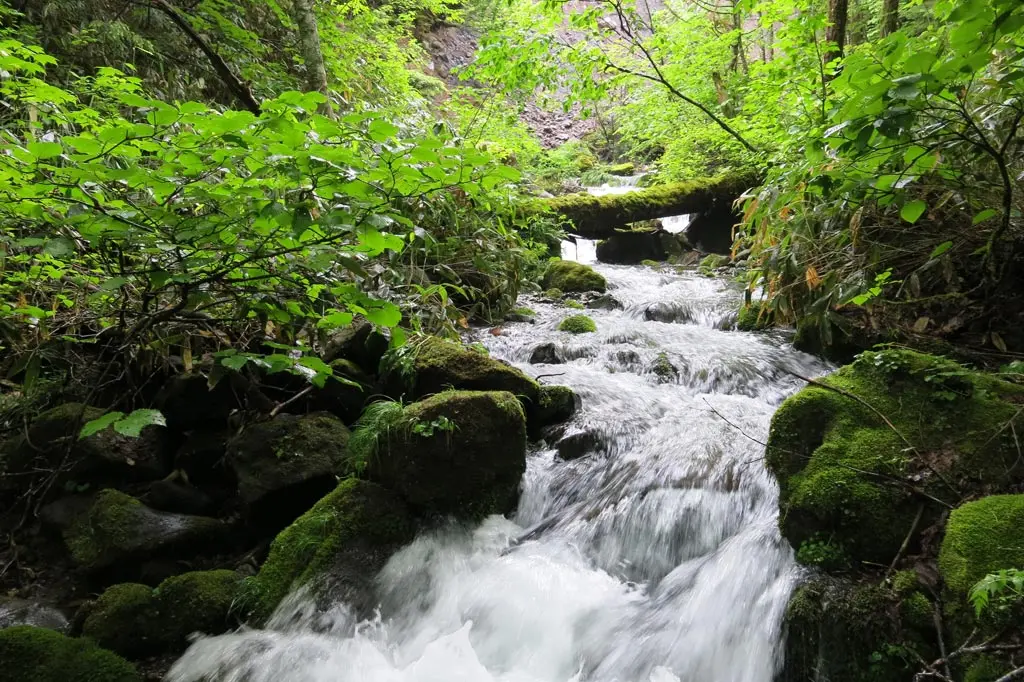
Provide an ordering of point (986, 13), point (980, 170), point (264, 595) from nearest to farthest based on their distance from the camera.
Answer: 1. point (986, 13)
2. point (264, 595)
3. point (980, 170)

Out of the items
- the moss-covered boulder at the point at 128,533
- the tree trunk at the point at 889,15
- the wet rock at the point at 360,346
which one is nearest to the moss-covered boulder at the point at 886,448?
the wet rock at the point at 360,346

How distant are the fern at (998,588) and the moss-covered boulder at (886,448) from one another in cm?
51

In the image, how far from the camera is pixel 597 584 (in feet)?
10.1

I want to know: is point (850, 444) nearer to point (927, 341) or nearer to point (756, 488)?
point (756, 488)

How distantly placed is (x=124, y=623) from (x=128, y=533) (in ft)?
2.08

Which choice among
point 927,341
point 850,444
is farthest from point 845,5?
point 850,444

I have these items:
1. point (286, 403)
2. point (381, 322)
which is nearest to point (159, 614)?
point (286, 403)

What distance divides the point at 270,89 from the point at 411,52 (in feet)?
14.4

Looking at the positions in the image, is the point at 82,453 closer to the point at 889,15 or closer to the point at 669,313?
the point at 669,313

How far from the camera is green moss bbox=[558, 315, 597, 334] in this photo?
264 inches

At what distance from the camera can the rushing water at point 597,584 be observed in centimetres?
259

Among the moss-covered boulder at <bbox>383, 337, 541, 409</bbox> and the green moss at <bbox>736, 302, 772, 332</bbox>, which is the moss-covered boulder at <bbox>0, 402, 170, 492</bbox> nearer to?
the moss-covered boulder at <bbox>383, 337, 541, 409</bbox>

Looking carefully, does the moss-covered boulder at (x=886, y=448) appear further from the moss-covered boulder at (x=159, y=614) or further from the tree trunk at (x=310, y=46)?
the tree trunk at (x=310, y=46)

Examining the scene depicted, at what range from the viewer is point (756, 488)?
11.0ft
